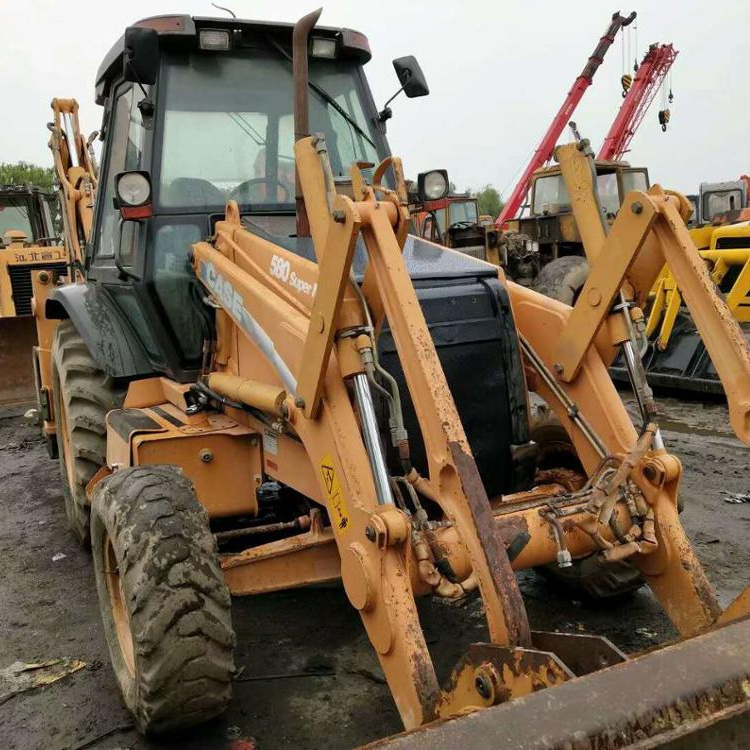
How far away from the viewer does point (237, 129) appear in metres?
3.97

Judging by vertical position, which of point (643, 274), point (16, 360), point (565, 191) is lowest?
point (16, 360)

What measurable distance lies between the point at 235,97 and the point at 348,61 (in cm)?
71

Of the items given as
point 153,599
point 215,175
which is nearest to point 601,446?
point 153,599

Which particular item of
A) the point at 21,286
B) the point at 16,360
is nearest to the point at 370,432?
the point at 16,360

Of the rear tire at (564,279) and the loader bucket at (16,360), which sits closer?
the loader bucket at (16,360)

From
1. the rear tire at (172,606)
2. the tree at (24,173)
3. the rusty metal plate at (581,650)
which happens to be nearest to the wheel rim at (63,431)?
the rear tire at (172,606)

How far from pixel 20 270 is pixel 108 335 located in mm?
6630

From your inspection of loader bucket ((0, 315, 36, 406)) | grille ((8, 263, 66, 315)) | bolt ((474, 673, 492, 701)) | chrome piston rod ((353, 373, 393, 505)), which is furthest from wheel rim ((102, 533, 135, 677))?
grille ((8, 263, 66, 315))

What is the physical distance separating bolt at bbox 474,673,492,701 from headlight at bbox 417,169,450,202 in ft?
8.47

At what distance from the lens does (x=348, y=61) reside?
4.32m

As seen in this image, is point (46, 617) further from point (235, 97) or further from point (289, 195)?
point (235, 97)

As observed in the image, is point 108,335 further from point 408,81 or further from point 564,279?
point 564,279

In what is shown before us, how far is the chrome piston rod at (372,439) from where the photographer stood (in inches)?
98.2

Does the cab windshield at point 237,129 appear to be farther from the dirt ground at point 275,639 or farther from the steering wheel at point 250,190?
the dirt ground at point 275,639
